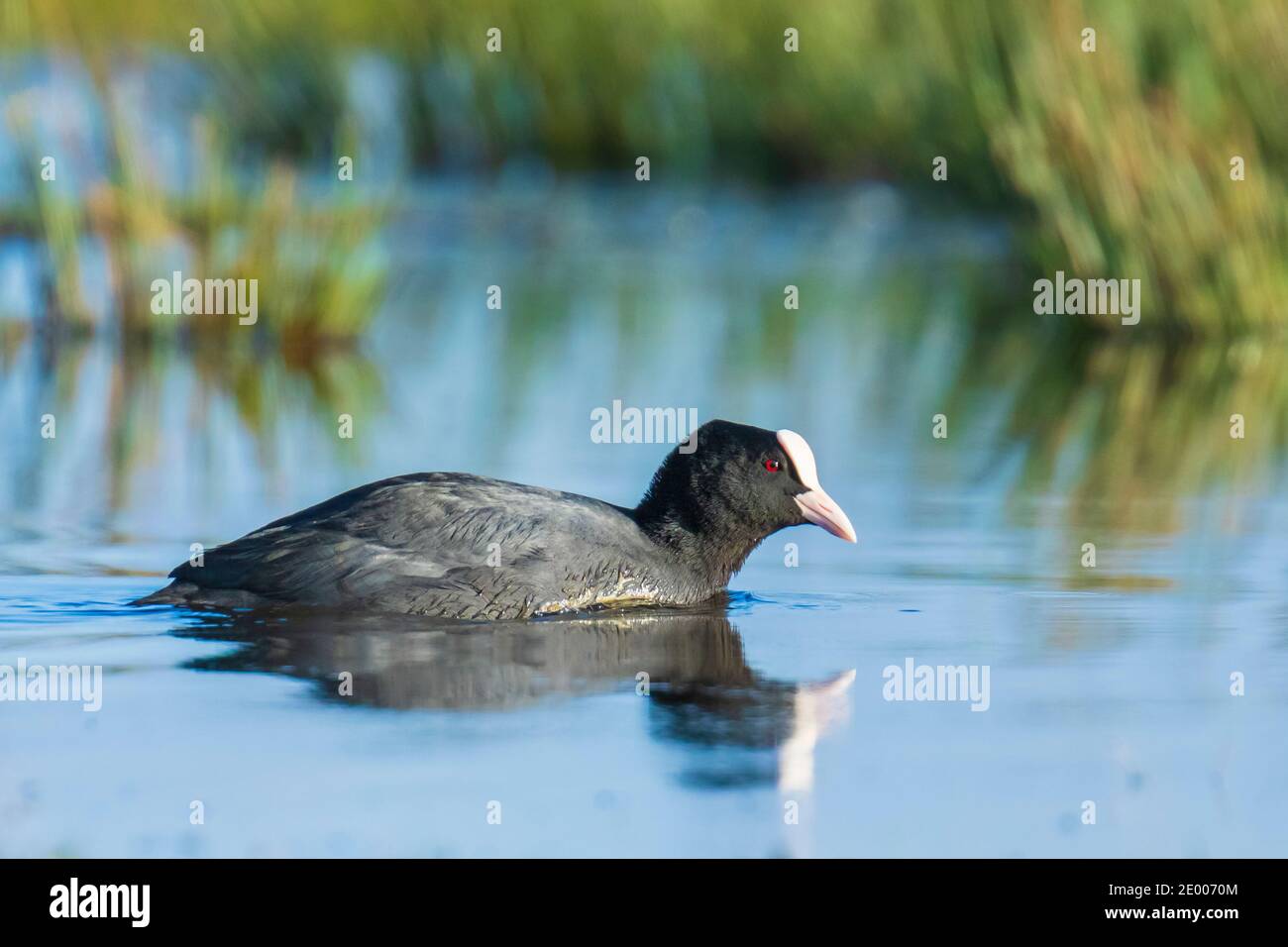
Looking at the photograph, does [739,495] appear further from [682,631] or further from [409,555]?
[409,555]

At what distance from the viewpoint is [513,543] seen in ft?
28.4

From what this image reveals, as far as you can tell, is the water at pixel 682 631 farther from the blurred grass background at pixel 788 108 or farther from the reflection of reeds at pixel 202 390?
the blurred grass background at pixel 788 108

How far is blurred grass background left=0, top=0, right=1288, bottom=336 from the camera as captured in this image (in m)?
15.7

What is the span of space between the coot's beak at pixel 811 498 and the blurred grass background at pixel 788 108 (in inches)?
264

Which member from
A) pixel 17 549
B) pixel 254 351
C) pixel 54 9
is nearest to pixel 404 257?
pixel 254 351

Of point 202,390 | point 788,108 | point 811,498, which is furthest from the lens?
point 788,108

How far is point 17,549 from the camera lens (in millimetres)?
9719

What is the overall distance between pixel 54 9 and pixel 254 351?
13.0m

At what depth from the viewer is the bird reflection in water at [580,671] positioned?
694cm

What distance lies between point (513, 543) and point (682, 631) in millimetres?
733

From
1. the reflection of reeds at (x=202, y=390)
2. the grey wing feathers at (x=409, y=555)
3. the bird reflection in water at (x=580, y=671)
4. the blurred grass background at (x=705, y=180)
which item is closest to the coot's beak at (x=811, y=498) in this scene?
the bird reflection in water at (x=580, y=671)

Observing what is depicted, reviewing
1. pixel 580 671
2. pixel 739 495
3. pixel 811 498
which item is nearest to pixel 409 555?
pixel 580 671

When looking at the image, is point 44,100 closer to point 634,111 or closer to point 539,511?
point 634,111

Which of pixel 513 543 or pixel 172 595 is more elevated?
pixel 513 543
